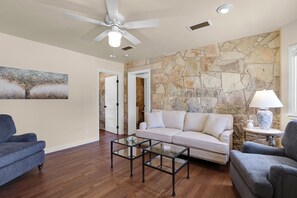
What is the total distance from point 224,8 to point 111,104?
4337 millimetres

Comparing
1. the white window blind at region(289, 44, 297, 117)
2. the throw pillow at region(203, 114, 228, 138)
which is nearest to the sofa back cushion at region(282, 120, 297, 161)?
the white window blind at region(289, 44, 297, 117)

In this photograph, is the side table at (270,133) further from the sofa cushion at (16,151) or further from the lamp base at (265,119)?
the sofa cushion at (16,151)

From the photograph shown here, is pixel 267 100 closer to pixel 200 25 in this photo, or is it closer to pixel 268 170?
pixel 268 170

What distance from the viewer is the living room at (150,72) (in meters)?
2.03

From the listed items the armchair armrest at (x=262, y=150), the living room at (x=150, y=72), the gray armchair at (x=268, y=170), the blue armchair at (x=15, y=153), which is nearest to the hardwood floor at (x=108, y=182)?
the living room at (x=150, y=72)

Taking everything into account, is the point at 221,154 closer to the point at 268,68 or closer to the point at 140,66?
the point at 268,68

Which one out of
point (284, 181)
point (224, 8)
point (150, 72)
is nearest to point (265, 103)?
point (284, 181)

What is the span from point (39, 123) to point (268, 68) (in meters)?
4.88

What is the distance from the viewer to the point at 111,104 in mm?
5309

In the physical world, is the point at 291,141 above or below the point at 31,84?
below

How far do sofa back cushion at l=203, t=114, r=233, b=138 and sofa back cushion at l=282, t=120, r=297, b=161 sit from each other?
3.21 ft

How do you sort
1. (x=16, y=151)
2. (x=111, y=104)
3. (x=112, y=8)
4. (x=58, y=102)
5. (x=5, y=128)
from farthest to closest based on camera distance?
(x=111, y=104), (x=58, y=102), (x=5, y=128), (x=16, y=151), (x=112, y=8)

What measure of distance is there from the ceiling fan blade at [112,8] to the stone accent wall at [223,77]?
2381 mm

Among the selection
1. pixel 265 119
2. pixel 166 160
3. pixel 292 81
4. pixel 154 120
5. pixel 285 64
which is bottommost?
pixel 166 160
